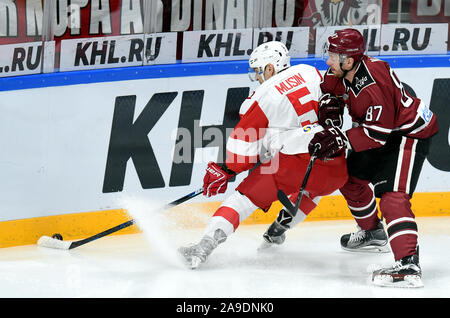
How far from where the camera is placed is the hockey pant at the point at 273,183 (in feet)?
12.7

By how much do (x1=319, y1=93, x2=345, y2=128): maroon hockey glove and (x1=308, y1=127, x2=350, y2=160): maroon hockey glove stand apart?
0.13 meters

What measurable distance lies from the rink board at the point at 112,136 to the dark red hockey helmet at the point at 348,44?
1407 mm

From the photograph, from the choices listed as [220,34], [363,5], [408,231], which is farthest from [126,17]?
[408,231]

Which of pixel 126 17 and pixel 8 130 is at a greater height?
pixel 126 17

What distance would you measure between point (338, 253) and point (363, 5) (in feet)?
5.48

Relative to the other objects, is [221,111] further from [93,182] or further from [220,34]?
[93,182]

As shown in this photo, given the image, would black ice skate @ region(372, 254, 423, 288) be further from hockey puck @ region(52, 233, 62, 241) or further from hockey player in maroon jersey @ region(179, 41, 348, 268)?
hockey puck @ region(52, 233, 62, 241)


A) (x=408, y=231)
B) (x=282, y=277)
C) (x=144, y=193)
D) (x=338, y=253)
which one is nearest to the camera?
(x=408, y=231)

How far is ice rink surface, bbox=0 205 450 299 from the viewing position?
362 centimetres

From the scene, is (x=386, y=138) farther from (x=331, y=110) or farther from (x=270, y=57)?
(x=270, y=57)

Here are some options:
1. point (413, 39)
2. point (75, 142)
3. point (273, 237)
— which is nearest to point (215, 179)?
point (273, 237)

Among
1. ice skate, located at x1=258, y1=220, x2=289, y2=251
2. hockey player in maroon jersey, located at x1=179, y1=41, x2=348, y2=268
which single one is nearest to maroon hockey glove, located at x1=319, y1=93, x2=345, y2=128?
hockey player in maroon jersey, located at x1=179, y1=41, x2=348, y2=268

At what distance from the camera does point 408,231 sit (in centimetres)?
358

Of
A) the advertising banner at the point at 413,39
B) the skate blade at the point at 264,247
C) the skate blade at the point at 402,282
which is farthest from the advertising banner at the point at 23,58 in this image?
the skate blade at the point at 402,282
